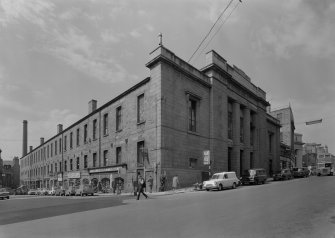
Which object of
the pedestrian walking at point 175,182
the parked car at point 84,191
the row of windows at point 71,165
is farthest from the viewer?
the row of windows at point 71,165

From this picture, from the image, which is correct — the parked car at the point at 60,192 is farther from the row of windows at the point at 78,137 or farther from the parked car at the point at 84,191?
the parked car at the point at 84,191

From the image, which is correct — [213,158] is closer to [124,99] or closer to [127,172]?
[127,172]

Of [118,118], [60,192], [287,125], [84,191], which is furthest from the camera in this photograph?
[287,125]

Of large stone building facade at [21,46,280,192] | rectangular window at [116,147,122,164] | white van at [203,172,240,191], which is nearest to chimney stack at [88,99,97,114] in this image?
large stone building facade at [21,46,280,192]

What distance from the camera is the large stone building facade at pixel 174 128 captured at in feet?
105

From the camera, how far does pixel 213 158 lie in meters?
37.4

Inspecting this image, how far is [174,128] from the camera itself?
32.8m

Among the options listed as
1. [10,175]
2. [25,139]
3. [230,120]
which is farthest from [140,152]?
[10,175]

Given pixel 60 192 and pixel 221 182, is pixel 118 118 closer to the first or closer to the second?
pixel 60 192

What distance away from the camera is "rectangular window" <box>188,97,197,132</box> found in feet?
117

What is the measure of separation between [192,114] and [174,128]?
13.9 feet

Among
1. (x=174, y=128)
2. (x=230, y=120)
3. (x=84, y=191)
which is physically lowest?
(x=84, y=191)

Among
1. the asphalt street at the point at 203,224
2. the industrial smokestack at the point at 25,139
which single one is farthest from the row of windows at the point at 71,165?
the asphalt street at the point at 203,224

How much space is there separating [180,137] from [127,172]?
298 inches
